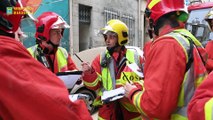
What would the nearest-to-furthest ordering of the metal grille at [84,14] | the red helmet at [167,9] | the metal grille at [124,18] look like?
1. the red helmet at [167,9]
2. the metal grille at [84,14]
3. the metal grille at [124,18]

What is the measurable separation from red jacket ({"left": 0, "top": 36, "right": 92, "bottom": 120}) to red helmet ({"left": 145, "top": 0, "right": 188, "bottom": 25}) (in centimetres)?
127

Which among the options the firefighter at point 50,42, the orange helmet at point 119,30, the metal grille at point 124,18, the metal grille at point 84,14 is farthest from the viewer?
the metal grille at point 124,18

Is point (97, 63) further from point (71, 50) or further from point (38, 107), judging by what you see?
point (71, 50)

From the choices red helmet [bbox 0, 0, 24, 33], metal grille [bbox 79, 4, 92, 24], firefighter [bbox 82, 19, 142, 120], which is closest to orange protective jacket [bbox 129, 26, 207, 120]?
red helmet [bbox 0, 0, 24, 33]

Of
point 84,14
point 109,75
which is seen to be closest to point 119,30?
point 109,75

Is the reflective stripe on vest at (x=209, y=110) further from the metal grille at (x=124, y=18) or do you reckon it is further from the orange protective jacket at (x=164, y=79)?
the metal grille at (x=124, y=18)

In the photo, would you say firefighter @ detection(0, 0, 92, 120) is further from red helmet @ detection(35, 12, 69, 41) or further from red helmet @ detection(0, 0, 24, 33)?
red helmet @ detection(35, 12, 69, 41)

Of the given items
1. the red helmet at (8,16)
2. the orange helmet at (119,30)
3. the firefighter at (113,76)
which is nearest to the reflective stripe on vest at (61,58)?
the firefighter at (113,76)

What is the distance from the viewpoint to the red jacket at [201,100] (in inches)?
59.9

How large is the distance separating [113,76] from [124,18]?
15.0 m

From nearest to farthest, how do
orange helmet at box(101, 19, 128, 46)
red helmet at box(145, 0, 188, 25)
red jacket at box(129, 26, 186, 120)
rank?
red jacket at box(129, 26, 186, 120) < red helmet at box(145, 0, 188, 25) < orange helmet at box(101, 19, 128, 46)

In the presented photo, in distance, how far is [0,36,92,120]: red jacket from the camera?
1.33 m

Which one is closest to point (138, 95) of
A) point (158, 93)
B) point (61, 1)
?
point (158, 93)

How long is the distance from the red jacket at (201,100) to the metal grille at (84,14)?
12.9 m
